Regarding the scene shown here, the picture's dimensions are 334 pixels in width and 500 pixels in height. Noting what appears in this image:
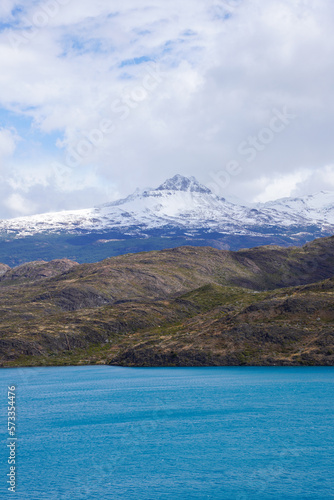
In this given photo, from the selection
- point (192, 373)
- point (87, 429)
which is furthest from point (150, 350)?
point (87, 429)

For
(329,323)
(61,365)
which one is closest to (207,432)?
(329,323)

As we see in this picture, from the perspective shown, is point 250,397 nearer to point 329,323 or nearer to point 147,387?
point 147,387

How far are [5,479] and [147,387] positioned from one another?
54.3 metres

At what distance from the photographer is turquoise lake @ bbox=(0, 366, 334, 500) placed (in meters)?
45.2

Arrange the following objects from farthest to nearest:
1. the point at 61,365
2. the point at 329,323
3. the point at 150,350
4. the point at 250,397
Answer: the point at 61,365 → the point at 150,350 → the point at 329,323 → the point at 250,397

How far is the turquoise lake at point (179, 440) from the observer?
45.2m

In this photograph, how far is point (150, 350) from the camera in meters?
148

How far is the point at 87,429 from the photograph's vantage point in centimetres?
6875

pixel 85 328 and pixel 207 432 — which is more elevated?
pixel 85 328

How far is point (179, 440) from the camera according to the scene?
2400 inches

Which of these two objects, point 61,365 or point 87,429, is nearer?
point 87,429

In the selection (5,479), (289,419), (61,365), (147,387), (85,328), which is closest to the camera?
(5,479)

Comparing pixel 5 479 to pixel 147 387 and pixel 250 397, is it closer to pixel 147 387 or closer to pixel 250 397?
pixel 250 397

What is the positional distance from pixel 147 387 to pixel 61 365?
65.7m
